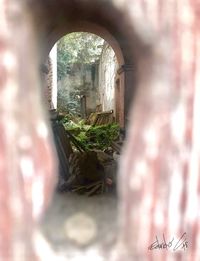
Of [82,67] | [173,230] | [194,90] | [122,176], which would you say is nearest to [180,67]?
[194,90]

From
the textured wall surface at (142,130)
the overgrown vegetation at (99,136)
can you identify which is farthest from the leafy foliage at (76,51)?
the textured wall surface at (142,130)

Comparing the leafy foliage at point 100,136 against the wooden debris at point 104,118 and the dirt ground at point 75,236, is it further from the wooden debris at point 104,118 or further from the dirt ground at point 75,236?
the dirt ground at point 75,236

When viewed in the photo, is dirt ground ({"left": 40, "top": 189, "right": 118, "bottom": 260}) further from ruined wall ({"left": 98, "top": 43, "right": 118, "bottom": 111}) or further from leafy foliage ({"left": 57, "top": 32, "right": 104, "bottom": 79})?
leafy foliage ({"left": 57, "top": 32, "right": 104, "bottom": 79})

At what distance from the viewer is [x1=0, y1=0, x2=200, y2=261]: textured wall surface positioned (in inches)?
32.2

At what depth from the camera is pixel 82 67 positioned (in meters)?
15.5

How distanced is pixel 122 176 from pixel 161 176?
0.10 m

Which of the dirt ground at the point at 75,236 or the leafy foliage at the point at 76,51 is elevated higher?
the leafy foliage at the point at 76,51

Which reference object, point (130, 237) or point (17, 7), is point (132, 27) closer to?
point (17, 7)

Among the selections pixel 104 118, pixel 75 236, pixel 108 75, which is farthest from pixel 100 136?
pixel 75 236
